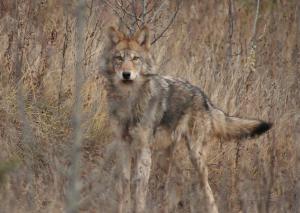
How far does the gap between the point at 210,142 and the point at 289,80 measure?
6.97 feet

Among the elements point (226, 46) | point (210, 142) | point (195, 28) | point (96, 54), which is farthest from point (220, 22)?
point (210, 142)

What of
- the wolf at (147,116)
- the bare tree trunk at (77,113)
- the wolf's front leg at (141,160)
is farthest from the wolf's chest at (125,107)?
the bare tree trunk at (77,113)

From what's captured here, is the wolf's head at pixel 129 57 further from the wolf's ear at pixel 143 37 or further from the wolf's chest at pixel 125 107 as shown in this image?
the wolf's chest at pixel 125 107

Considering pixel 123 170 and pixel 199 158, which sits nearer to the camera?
pixel 123 170

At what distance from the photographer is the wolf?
5508mm

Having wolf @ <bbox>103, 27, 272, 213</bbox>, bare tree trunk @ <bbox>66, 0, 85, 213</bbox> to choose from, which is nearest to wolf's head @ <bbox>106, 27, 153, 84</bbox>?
wolf @ <bbox>103, 27, 272, 213</bbox>

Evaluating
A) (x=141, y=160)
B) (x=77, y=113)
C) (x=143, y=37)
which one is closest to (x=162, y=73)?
(x=143, y=37)

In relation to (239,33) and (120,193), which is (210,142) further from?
(239,33)

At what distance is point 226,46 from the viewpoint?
824 centimetres

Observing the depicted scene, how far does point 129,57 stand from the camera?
561cm

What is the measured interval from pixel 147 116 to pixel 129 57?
0.48 m

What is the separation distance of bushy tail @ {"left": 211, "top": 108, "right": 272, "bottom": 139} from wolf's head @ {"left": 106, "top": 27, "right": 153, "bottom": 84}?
678mm

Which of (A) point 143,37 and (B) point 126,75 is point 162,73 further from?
(B) point 126,75

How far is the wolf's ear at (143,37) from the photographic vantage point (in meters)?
5.69
